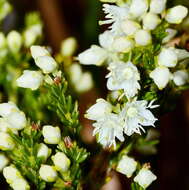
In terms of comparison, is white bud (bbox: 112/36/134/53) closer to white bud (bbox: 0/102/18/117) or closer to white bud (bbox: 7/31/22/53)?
white bud (bbox: 0/102/18/117)

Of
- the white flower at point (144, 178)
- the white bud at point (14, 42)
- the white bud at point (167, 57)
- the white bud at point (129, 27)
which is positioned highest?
the white bud at point (129, 27)

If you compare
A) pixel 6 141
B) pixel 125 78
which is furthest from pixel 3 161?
pixel 125 78

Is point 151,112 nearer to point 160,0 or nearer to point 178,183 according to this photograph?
point 160,0

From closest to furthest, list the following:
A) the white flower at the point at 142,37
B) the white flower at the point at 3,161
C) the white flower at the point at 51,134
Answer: the white flower at the point at 142,37
the white flower at the point at 51,134
the white flower at the point at 3,161

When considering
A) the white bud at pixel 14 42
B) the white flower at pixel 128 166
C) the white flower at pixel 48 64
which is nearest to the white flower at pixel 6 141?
the white flower at pixel 48 64

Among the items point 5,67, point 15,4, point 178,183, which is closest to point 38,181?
point 5,67

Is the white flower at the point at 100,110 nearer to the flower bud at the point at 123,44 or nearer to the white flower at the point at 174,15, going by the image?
the flower bud at the point at 123,44

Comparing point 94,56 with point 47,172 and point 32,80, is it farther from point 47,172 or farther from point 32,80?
point 47,172
